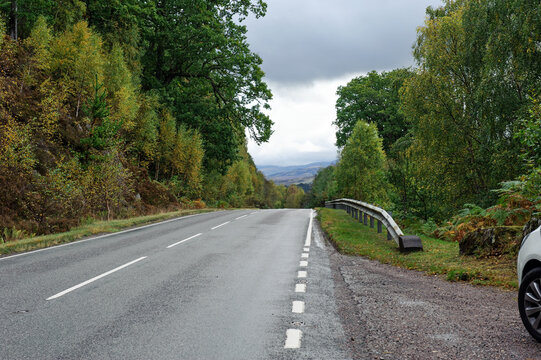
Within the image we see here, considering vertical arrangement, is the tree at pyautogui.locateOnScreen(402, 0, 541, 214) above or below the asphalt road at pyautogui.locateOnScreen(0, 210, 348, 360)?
above

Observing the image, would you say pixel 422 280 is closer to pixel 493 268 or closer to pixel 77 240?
pixel 493 268

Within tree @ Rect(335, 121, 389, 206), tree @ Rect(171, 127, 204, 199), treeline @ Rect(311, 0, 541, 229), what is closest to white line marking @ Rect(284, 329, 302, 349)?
treeline @ Rect(311, 0, 541, 229)

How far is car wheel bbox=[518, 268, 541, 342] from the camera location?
404 cm

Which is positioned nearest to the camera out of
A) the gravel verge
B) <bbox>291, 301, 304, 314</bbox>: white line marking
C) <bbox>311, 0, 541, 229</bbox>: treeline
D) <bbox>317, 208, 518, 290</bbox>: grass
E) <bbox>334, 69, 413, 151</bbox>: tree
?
the gravel verge

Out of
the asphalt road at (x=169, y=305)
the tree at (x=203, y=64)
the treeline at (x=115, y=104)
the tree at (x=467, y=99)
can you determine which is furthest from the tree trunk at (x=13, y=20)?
the tree at (x=467, y=99)

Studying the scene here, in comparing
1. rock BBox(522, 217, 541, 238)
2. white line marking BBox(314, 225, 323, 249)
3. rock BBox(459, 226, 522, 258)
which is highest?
rock BBox(522, 217, 541, 238)

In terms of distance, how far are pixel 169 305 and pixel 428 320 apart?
11.7 ft

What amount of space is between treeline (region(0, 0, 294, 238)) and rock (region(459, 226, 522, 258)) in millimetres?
15298

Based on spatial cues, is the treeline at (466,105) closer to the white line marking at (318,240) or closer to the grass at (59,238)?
the white line marking at (318,240)

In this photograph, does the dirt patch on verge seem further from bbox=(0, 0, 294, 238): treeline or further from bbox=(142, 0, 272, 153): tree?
bbox=(142, 0, 272, 153): tree

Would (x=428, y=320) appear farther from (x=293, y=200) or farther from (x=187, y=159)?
(x=293, y=200)

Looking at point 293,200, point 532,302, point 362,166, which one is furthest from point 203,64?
point 293,200

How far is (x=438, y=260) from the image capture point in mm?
8562

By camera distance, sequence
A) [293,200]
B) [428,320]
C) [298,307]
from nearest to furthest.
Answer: [428,320]
[298,307]
[293,200]
